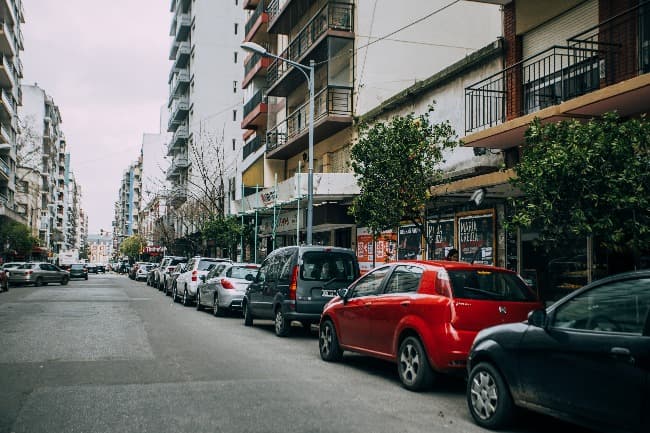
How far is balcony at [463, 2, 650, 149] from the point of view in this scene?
11.3 meters

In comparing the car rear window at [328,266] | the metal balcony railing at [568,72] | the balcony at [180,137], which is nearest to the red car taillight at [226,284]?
the car rear window at [328,266]

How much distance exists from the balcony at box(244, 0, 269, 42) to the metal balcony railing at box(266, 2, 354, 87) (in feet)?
17.1

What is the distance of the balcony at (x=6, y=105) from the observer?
50928 mm

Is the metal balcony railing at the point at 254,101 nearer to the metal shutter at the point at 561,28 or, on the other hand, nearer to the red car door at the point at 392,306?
the metal shutter at the point at 561,28

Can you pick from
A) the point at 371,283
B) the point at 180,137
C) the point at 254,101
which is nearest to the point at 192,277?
the point at 371,283

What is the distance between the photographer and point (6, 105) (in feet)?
169

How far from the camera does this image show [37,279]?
41.1 metres

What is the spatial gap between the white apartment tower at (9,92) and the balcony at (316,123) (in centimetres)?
2221

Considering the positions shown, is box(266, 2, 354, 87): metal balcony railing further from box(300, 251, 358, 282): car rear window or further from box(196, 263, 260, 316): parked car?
box(300, 251, 358, 282): car rear window

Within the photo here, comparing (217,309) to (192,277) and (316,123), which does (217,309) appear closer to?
(192,277)

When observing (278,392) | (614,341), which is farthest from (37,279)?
(614,341)

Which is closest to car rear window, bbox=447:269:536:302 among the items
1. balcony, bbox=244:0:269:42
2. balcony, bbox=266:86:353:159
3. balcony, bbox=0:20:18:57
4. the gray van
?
the gray van

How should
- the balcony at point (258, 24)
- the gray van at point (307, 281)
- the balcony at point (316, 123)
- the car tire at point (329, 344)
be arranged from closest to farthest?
the car tire at point (329, 344) → the gray van at point (307, 281) → the balcony at point (316, 123) → the balcony at point (258, 24)

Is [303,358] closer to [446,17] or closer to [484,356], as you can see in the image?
[484,356]
